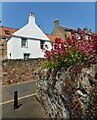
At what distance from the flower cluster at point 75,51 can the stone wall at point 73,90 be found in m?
0.34

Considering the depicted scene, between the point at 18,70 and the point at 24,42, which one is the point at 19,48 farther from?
the point at 18,70

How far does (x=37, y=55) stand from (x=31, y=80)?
7.85 m

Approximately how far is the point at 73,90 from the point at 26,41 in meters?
20.4

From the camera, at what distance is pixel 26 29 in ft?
81.0

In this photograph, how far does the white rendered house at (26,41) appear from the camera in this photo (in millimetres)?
23719

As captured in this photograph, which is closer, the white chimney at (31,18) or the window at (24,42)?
the window at (24,42)

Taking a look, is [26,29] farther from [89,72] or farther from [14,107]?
[89,72]

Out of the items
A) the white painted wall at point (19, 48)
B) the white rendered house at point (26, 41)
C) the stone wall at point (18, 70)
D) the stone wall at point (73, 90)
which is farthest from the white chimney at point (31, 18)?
the stone wall at point (73, 90)

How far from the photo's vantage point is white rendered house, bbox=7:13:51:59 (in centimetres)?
2372

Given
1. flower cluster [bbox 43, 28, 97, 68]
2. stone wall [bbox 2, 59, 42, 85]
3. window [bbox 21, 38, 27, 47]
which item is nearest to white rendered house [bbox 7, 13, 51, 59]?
window [bbox 21, 38, 27, 47]

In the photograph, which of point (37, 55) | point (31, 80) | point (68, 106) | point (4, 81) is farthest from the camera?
point (37, 55)

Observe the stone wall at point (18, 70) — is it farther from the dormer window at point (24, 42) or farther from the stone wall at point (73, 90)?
the stone wall at point (73, 90)

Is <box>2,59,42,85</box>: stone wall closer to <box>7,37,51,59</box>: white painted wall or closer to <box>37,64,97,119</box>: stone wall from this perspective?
<box>7,37,51,59</box>: white painted wall

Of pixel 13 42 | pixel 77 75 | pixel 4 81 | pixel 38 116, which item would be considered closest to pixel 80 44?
pixel 77 75
